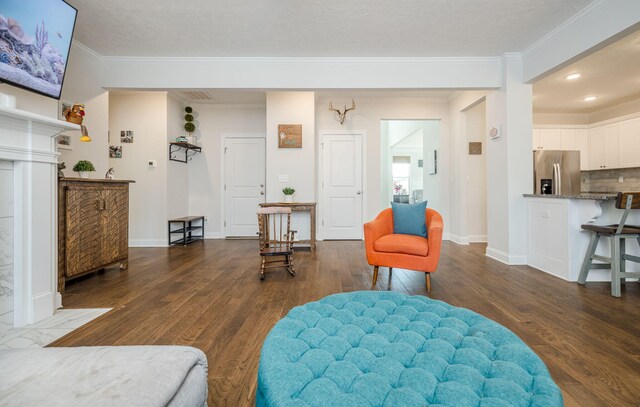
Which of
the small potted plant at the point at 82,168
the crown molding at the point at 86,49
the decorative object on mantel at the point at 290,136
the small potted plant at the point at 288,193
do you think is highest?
the crown molding at the point at 86,49

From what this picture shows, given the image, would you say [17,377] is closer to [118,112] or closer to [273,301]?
[273,301]

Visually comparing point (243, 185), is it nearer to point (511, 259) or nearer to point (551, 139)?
point (511, 259)

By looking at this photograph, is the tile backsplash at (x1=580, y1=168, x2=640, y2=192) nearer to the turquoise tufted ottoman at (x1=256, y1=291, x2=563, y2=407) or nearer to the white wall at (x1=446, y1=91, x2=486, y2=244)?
the white wall at (x1=446, y1=91, x2=486, y2=244)

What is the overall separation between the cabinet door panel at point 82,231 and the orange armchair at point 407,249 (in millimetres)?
2858

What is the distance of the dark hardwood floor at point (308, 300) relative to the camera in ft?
5.16

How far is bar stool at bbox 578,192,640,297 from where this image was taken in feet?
8.83

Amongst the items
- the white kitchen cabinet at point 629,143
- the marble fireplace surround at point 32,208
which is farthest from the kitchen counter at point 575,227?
the marble fireplace surround at point 32,208

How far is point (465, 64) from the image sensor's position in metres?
3.96

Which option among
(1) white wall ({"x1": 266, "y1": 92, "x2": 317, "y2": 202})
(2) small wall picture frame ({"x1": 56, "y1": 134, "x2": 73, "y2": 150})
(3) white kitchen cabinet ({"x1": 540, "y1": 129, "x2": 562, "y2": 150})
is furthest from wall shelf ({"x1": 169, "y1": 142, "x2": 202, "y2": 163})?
(3) white kitchen cabinet ({"x1": 540, "y1": 129, "x2": 562, "y2": 150})

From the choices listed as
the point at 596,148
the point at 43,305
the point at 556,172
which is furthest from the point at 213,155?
the point at 596,148

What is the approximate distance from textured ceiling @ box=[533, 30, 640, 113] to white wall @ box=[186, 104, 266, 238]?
516 centimetres

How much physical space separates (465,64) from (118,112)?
18.4ft

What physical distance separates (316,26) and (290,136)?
2.44 metres

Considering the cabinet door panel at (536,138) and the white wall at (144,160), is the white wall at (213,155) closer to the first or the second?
the white wall at (144,160)
